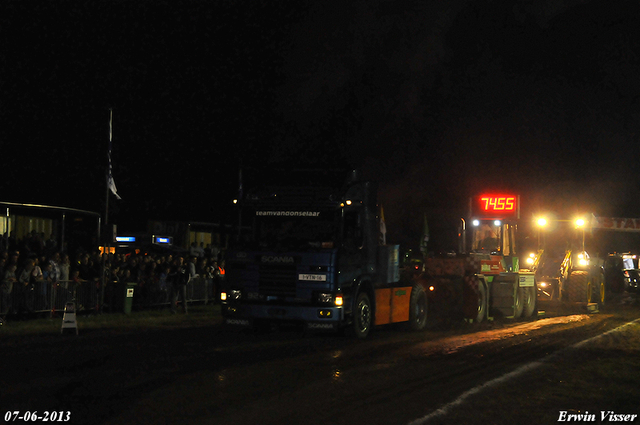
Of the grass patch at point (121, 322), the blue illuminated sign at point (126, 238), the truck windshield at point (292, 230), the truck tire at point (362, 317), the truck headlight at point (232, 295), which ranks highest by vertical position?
the blue illuminated sign at point (126, 238)

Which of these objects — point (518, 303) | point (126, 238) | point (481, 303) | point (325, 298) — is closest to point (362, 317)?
point (325, 298)

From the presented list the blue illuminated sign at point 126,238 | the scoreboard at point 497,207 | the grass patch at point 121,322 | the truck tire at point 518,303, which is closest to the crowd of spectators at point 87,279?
the grass patch at point 121,322

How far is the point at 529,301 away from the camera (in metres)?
22.3

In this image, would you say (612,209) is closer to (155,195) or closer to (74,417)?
(155,195)

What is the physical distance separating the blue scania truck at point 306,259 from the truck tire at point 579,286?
449 inches

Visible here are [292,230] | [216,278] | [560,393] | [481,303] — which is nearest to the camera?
[560,393]

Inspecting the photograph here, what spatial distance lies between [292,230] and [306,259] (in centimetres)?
79

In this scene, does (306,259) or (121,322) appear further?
(121,322)

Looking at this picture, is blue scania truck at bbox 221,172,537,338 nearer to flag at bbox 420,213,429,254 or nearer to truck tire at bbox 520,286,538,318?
flag at bbox 420,213,429,254

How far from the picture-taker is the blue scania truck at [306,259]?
1453 cm

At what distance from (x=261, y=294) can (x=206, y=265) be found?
12.3 m

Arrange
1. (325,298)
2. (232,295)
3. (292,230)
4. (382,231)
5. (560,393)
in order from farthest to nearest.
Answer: (382,231) < (232,295) < (292,230) < (325,298) < (560,393)

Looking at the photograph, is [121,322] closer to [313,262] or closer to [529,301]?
[313,262]

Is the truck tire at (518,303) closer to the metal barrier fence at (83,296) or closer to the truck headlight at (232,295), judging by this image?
the truck headlight at (232,295)
